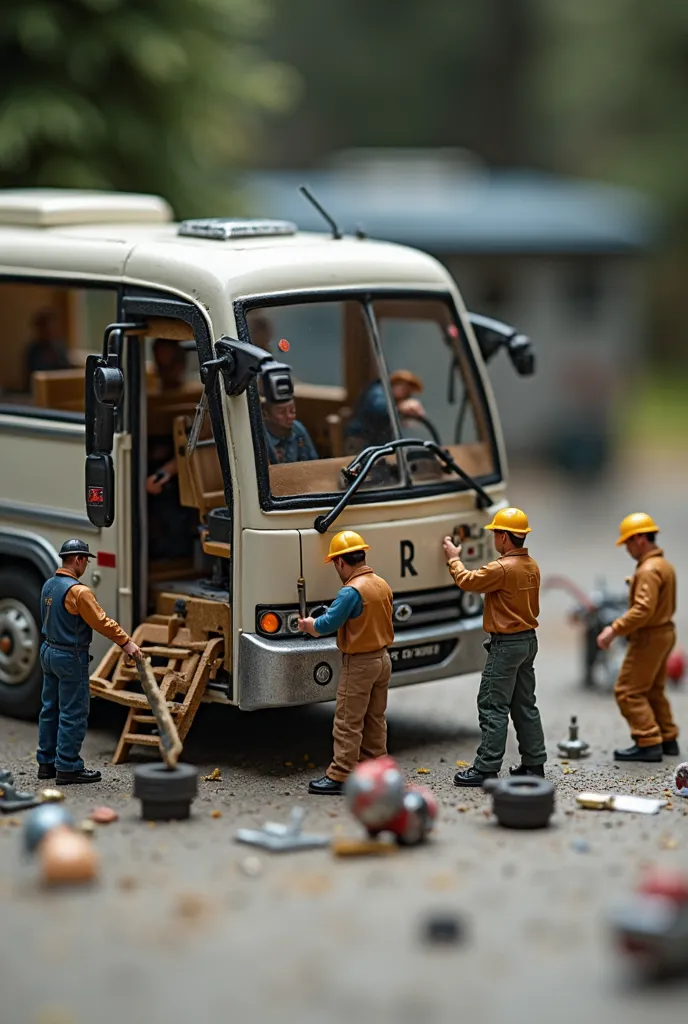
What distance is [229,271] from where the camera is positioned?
35.4 ft

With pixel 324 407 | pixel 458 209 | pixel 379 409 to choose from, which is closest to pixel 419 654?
pixel 379 409

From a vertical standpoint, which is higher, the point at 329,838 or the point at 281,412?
the point at 281,412

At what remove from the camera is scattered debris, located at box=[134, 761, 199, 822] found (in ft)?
31.6

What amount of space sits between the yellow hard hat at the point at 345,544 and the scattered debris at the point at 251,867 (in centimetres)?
217

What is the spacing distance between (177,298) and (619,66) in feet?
115

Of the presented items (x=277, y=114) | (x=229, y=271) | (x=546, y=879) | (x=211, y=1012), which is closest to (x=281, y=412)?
(x=229, y=271)

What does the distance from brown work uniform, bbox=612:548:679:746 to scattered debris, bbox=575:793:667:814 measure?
4.53ft

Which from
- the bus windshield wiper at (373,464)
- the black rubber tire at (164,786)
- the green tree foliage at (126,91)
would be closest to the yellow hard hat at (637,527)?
the bus windshield wiper at (373,464)

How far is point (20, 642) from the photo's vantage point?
11977mm

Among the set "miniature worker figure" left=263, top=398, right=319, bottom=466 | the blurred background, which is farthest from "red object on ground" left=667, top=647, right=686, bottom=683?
the blurred background

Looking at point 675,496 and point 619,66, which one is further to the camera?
point 619,66

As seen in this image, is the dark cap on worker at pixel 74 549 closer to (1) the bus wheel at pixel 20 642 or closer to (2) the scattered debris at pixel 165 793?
(1) the bus wheel at pixel 20 642

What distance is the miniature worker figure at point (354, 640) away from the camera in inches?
404

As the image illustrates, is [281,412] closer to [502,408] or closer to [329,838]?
[329,838]
